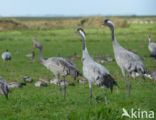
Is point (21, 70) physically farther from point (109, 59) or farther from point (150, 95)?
point (150, 95)

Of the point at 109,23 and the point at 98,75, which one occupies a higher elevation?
the point at 109,23

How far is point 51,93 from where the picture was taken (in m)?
16.2

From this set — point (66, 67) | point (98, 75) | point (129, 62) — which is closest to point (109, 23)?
point (129, 62)

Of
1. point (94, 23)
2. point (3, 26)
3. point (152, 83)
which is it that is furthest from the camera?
point (94, 23)

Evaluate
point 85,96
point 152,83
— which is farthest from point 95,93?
point 152,83

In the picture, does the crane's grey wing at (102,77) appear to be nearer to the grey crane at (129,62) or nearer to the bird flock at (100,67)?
the bird flock at (100,67)

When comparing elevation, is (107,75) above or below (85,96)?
above

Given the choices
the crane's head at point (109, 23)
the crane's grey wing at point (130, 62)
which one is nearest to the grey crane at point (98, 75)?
the crane's grey wing at point (130, 62)

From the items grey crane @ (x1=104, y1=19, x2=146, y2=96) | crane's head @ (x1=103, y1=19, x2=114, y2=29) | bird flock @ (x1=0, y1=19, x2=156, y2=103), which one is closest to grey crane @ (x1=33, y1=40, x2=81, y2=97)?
bird flock @ (x1=0, y1=19, x2=156, y2=103)

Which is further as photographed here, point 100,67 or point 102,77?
point 100,67

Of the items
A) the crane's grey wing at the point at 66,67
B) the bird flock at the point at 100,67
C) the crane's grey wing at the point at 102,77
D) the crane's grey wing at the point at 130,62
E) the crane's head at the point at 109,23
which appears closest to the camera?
the crane's grey wing at the point at 102,77

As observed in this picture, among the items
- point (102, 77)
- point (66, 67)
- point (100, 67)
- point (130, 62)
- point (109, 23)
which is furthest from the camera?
point (66, 67)

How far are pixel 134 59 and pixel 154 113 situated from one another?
3240 millimetres

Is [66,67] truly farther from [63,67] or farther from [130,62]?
[130,62]
